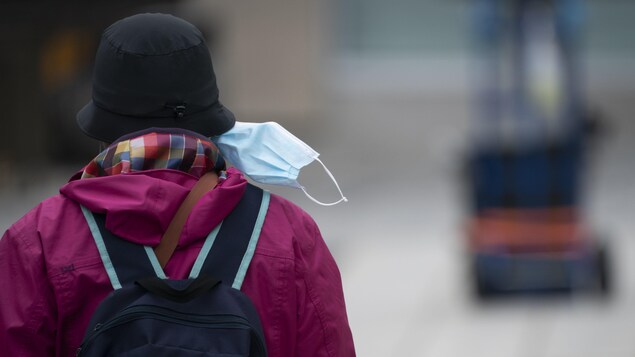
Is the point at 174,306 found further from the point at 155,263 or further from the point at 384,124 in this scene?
the point at 384,124

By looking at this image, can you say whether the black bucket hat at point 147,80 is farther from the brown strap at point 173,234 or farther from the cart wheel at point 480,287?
the cart wheel at point 480,287

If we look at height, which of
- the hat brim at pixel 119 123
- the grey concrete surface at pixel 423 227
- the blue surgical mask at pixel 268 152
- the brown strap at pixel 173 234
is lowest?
the grey concrete surface at pixel 423 227

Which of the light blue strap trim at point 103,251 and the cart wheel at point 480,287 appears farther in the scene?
the cart wheel at point 480,287

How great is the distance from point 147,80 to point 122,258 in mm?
365

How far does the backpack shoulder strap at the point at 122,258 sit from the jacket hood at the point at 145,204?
0.06 feet

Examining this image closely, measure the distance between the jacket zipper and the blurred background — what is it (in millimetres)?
4783

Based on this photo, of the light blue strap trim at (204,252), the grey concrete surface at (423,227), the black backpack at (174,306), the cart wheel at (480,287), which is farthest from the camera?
the cart wheel at (480,287)

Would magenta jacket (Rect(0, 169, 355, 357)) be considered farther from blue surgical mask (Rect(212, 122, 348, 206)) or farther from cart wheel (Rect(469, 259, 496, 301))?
cart wheel (Rect(469, 259, 496, 301))

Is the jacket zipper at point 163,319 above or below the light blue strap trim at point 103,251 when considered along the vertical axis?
below

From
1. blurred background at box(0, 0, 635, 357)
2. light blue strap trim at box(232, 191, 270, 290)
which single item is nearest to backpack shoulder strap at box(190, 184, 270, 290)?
light blue strap trim at box(232, 191, 270, 290)

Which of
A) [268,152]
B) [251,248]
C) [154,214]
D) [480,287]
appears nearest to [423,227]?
[480,287]

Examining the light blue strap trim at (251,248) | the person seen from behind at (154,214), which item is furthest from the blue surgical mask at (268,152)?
the light blue strap trim at (251,248)

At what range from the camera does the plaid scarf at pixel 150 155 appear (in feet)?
7.24

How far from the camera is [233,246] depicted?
2203 mm
